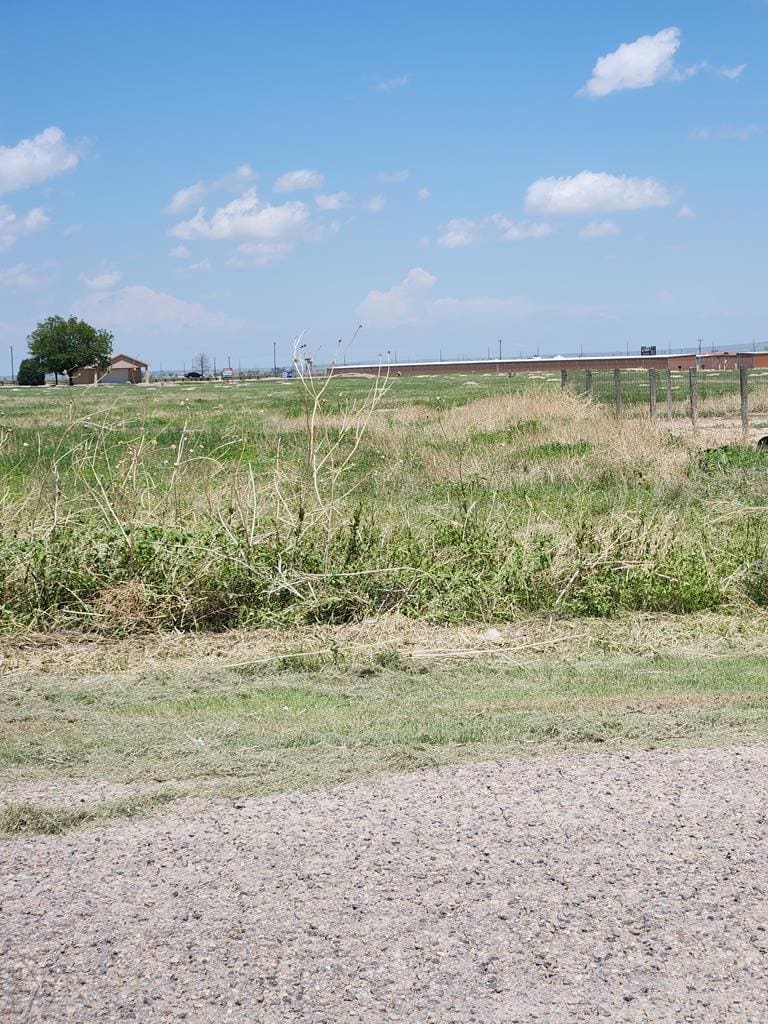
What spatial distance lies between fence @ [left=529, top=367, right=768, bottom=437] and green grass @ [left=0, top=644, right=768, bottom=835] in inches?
615

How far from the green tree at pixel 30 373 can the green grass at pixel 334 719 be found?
108 m

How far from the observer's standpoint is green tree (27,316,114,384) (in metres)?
106

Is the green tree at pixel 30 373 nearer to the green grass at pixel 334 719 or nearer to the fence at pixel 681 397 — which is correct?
the fence at pixel 681 397

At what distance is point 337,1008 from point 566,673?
4149 mm

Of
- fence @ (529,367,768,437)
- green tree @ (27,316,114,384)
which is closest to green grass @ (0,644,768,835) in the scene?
fence @ (529,367,768,437)

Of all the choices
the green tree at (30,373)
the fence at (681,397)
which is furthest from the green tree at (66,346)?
the fence at (681,397)

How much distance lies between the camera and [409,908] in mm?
3529

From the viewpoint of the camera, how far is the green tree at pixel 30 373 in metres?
110

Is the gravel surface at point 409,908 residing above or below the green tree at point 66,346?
below

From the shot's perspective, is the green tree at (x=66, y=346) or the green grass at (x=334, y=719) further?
the green tree at (x=66, y=346)

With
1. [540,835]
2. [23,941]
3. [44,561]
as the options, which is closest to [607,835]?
[540,835]

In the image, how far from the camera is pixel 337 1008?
3068mm

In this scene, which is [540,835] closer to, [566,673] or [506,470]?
[566,673]

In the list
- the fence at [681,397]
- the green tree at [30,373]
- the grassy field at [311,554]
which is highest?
the green tree at [30,373]
